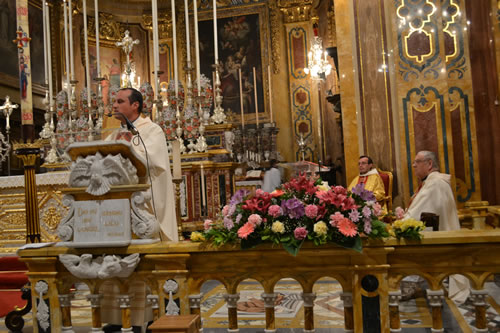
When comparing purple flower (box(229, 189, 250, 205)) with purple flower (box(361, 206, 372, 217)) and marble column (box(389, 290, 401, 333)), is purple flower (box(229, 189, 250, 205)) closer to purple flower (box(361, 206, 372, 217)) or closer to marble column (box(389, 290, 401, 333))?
purple flower (box(361, 206, 372, 217))

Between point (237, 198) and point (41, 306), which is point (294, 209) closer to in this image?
point (237, 198)

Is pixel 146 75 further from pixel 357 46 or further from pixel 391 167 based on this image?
pixel 391 167

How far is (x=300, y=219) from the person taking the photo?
273 centimetres

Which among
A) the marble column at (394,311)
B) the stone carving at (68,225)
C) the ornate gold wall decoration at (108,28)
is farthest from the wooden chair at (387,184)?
the ornate gold wall decoration at (108,28)

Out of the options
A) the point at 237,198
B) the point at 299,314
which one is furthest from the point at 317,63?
the point at 237,198

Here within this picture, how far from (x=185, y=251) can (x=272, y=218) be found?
1.73 feet

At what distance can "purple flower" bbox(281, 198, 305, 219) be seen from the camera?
270 centimetres

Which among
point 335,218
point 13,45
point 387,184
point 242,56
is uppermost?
point 242,56

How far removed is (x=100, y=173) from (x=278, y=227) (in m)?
1.07

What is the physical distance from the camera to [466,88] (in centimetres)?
682

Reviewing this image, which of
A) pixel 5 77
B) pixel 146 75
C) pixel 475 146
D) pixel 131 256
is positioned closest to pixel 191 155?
pixel 475 146

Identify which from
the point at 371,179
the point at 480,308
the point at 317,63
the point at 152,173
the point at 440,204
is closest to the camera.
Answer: the point at 480,308

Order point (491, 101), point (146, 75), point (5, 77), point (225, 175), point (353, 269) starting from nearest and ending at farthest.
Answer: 1. point (353, 269)
2. point (491, 101)
3. point (225, 175)
4. point (5, 77)
5. point (146, 75)

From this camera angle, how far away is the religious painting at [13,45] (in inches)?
472
